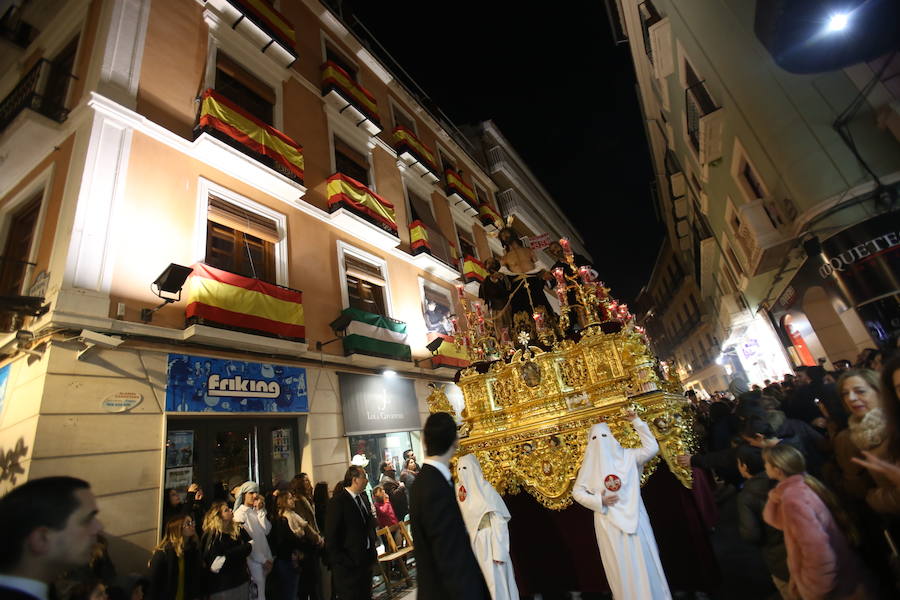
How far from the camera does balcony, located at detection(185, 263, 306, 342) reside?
6426 millimetres

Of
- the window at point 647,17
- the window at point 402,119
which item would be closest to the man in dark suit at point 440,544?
the window at point 647,17

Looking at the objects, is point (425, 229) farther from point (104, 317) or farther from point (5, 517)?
point (5, 517)

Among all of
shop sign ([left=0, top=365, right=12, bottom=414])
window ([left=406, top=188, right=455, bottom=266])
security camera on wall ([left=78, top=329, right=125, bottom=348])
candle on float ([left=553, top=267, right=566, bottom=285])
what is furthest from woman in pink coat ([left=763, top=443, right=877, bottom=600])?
window ([left=406, top=188, right=455, bottom=266])

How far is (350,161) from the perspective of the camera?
12.4 metres

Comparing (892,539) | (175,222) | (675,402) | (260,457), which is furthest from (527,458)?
(175,222)

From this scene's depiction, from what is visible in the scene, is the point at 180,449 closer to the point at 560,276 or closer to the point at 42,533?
the point at 42,533

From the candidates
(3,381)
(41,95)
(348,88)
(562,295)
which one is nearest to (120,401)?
(3,381)

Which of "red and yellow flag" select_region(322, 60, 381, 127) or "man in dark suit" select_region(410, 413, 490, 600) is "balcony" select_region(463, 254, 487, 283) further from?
"man in dark suit" select_region(410, 413, 490, 600)

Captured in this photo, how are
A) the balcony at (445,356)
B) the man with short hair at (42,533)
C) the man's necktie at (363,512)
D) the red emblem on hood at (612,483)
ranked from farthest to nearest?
the balcony at (445,356) < the man's necktie at (363,512) < the red emblem on hood at (612,483) < the man with short hair at (42,533)

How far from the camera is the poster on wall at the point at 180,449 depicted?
5.85 metres

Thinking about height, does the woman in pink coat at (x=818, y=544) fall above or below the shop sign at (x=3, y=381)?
below

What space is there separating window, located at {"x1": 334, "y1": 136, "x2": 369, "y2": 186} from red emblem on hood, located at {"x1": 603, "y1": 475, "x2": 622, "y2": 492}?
35.2 ft

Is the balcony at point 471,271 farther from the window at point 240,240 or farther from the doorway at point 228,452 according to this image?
the doorway at point 228,452

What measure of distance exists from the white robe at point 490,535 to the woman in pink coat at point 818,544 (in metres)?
1.83
